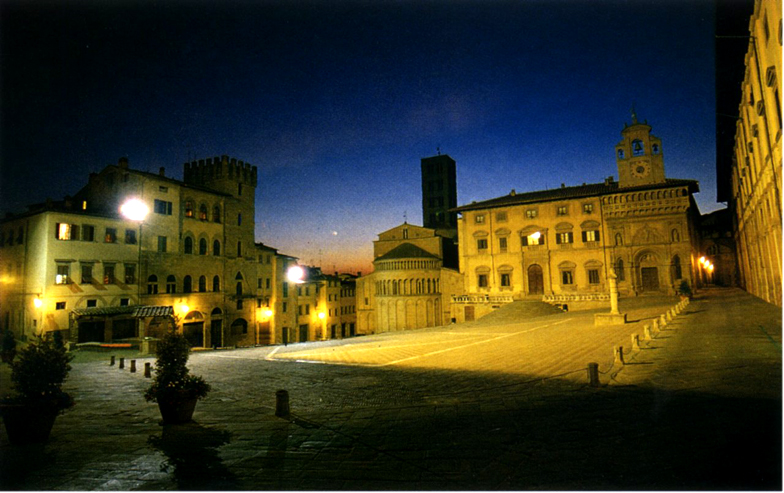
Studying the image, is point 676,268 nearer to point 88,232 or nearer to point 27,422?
point 27,422

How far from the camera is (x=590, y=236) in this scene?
4069cm

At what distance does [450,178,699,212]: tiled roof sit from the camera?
122 feet

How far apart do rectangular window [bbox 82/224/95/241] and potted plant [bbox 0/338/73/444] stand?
27514 mm

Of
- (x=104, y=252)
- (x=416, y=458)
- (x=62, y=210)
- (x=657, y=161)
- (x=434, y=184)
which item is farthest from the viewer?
(x=434, y=184)

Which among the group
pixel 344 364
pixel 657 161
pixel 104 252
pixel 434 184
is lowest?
pixel 344 364

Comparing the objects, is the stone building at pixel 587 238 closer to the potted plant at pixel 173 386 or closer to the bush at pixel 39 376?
the potted plant at pixel 173 386

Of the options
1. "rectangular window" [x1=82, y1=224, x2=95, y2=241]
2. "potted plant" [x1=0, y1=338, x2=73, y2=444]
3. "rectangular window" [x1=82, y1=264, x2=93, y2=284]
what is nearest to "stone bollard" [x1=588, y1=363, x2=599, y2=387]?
"potted plant" [x1=0, y1=338, x2=73, y2=444]

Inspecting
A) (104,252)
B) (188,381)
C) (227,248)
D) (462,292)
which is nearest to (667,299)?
(462,292)

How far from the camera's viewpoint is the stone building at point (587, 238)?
122 ft

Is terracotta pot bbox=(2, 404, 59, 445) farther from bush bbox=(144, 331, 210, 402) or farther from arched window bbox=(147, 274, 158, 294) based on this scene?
arched window bbox=(147, 274, 158, 294)

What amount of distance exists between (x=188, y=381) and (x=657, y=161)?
4297 cm

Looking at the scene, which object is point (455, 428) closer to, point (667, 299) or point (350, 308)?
point (667, 299)

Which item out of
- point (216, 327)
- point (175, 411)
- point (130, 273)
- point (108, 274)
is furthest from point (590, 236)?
point (108, 274)

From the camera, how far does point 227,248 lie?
134 ft
